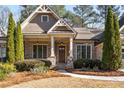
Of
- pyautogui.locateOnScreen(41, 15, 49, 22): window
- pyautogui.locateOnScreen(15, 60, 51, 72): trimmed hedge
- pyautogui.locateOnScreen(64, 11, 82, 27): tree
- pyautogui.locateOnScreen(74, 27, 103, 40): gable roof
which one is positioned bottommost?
pyautogui.locateOnScreen(15, 60, 51, 72): trimmed hedge

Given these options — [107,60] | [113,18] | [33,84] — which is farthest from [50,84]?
[113,18]

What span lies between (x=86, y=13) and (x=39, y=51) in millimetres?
20758

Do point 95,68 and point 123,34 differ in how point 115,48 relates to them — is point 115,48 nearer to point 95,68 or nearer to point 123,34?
point 95,68

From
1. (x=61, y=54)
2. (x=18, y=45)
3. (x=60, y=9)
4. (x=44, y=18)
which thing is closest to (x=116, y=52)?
(x=61, y=54)

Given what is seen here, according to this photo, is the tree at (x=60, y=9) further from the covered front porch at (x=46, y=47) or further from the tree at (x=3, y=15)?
the covered front porch at (x=46, y=47)

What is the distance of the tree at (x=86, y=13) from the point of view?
4744cm

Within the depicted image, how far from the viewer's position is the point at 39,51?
94.6 ft

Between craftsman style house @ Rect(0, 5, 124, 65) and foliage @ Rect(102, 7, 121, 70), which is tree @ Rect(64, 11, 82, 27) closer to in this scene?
craftsman style house @ Rect(0, 5, 124, 65)

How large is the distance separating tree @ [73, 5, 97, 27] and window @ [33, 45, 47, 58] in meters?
20.0

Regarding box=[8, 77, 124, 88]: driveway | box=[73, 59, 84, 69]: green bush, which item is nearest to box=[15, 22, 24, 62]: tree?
box=[73, 59, 84, 69]: green bush

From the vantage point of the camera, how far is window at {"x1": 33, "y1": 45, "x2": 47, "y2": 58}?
28766mm

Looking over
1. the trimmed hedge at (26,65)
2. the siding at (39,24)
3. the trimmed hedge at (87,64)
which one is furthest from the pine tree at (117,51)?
the siding at (39,24)

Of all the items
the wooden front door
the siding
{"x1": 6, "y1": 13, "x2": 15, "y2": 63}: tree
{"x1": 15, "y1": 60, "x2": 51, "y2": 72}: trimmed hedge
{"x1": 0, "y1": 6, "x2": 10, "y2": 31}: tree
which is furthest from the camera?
{"x1": 0, "y1": 6, "x2": 10, "y2": 31}: tree

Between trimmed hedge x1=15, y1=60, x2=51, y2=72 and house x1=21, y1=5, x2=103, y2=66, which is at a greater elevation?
house x1=21, y1=5, x2=103, y2=66
